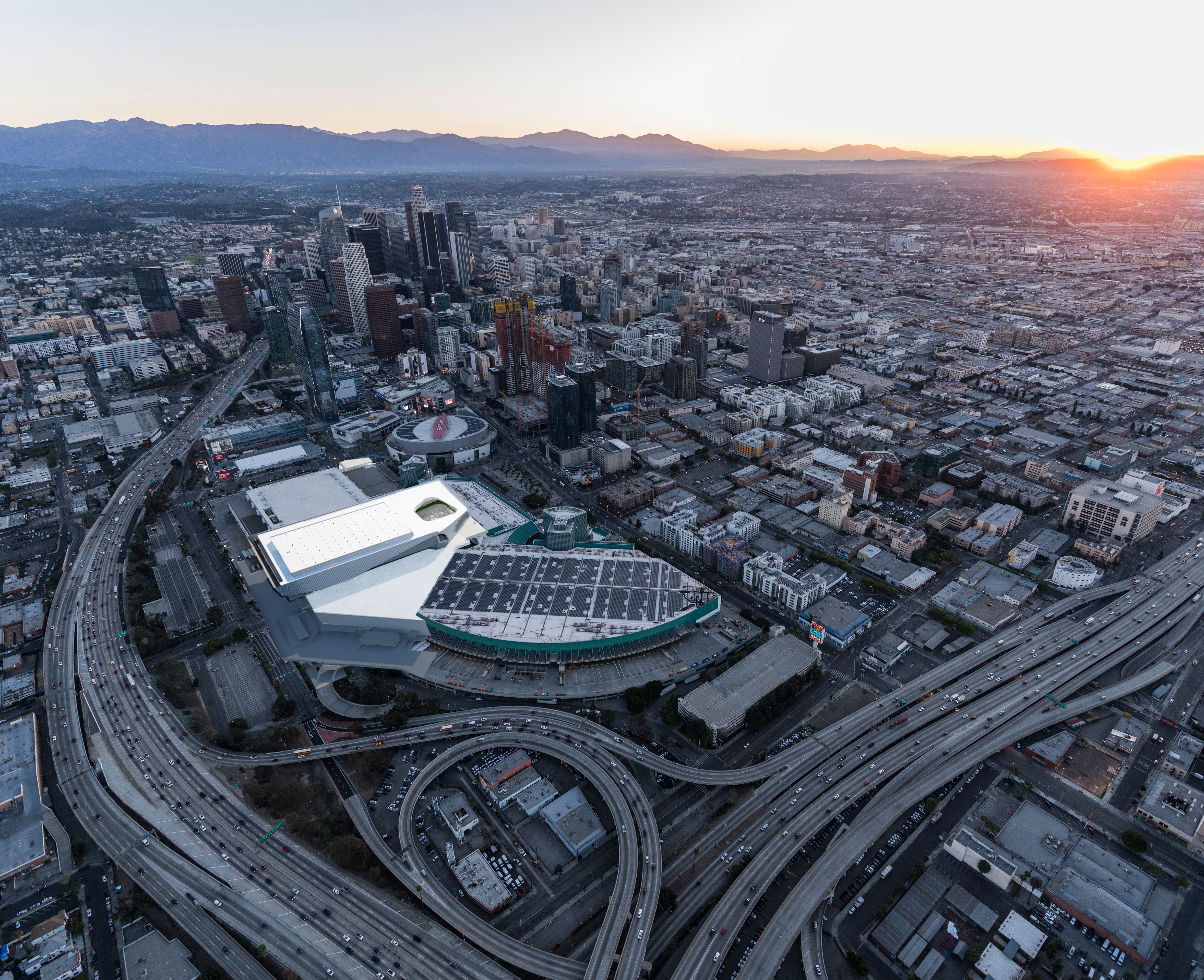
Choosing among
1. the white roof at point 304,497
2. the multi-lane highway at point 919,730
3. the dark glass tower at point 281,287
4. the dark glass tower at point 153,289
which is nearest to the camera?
the multi-lane highway at point 919,730

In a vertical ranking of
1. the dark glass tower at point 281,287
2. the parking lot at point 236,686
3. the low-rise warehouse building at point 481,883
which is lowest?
the parking lot at point 236,686

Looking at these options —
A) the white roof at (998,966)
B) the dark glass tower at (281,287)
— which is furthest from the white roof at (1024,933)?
the dark glass tower at (281,287)

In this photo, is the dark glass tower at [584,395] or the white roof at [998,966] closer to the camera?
the white roof at [998,966]

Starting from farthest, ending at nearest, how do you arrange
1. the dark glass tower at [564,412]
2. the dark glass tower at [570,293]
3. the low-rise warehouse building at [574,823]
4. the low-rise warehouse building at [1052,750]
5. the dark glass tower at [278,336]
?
the dark glass tower at [570,293], the dark glass tower at [278,336], the dark glass tower at [564,412], the low-rise warehouse building at [1052,750], the low-rise warehouse building at [574,823]

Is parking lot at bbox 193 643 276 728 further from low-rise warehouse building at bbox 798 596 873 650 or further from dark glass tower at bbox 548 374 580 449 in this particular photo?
dark glass tower at bbox 548 374 580 449

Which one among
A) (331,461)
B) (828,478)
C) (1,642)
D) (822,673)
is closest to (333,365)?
(331,461)

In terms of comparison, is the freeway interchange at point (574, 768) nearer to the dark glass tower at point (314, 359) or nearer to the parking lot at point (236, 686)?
the parking lot at point (236, 686)

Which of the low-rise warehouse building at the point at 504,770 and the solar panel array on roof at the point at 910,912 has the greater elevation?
the low-rise warehouse building at the point at 504,770
